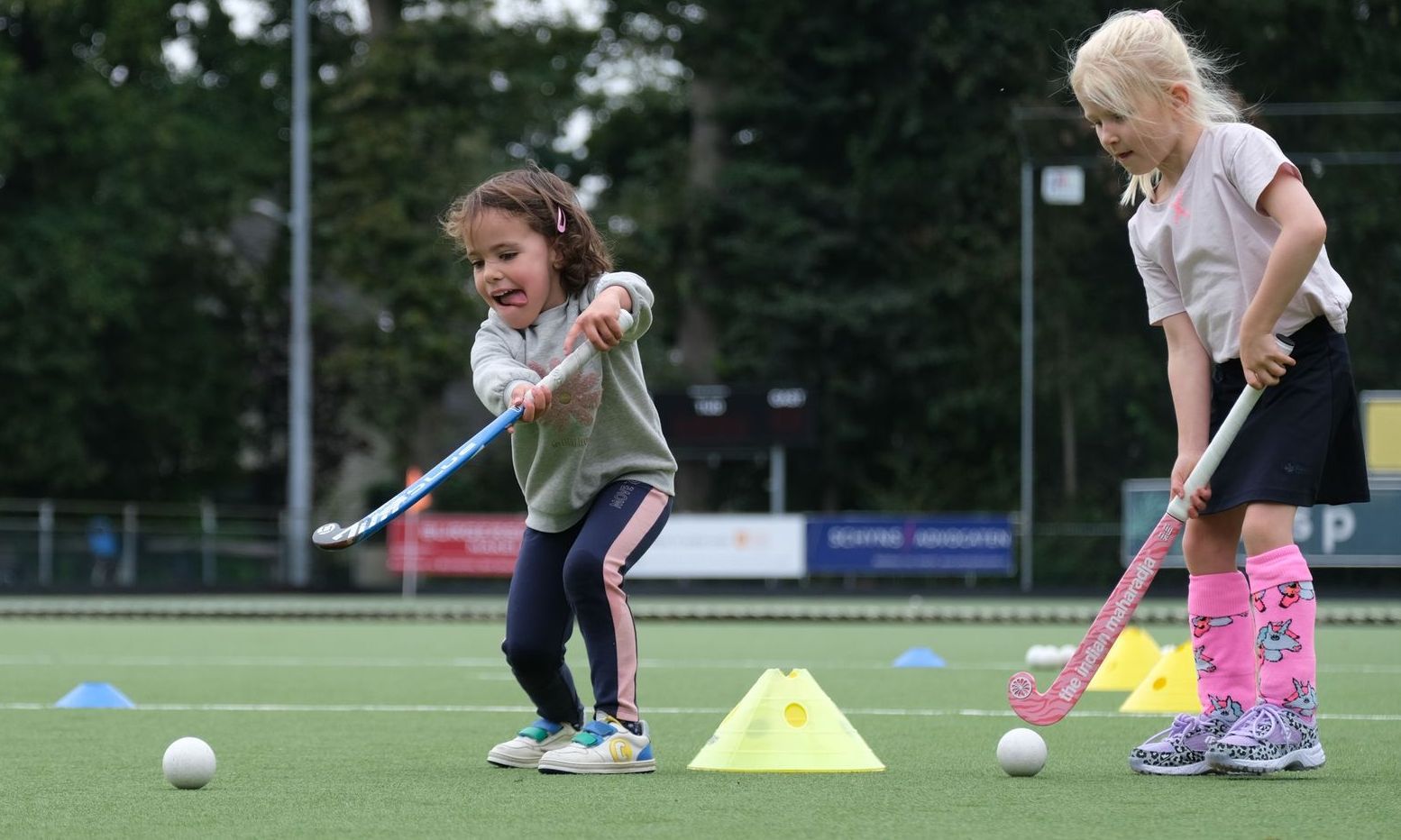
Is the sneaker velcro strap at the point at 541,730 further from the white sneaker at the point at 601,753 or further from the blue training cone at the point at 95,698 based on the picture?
the blue training cone at the point at 95,698

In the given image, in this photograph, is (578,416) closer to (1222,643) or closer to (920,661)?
(1222,643)

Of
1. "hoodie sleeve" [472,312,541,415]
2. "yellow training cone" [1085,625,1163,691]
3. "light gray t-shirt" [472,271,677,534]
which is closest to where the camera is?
"hoodie sleeve" [472,312,541,415]

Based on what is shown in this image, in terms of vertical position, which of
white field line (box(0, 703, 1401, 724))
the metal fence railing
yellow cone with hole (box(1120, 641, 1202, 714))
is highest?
yellow cone with hole (box(1120, 641, 1202, 714))

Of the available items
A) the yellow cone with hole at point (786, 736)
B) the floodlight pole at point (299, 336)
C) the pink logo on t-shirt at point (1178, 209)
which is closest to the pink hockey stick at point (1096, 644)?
the yellow cone with hole at point (786, 736)

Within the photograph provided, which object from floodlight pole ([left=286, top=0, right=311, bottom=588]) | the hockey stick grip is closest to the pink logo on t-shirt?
the hockey stick grip

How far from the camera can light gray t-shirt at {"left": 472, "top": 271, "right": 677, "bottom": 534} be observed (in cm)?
499

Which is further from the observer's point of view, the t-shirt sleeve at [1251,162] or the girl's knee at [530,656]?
the girl's knee at [530,656]

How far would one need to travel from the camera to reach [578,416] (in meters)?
5.00

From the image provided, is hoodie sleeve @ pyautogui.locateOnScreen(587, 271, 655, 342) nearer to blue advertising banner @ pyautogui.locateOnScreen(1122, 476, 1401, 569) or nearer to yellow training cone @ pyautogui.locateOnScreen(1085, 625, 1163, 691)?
yellow training cone @ pyautogui.locateOnScreen(1085, 625, 1163, 691)

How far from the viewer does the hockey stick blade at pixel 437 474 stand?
4676 millimetres

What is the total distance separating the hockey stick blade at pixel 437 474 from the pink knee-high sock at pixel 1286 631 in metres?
1.63

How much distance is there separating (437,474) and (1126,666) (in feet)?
13.6

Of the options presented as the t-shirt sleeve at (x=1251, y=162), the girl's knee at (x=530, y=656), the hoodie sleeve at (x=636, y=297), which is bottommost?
the girl's knee at (x=530, y=656)

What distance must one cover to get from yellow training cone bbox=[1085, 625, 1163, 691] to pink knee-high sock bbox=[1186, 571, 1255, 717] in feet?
10.6
